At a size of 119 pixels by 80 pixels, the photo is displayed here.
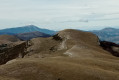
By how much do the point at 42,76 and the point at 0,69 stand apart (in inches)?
434

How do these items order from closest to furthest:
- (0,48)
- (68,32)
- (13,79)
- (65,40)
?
(13,79), (65,40), (68,32), (0,48)

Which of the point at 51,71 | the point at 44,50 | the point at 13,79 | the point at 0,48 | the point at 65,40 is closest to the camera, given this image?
the point at 13,79

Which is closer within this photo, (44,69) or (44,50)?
(44,69)

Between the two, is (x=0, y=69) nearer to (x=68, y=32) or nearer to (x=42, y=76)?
(x=42, y=76)

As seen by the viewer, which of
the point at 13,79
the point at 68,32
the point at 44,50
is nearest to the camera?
the point at 13,79

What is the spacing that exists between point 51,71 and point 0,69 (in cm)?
1284

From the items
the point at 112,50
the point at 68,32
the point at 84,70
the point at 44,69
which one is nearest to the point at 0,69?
the point at 44,69

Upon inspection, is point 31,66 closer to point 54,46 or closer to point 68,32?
point 54,46

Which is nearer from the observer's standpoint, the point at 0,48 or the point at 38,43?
the point at 38,43

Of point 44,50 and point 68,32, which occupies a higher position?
point 68,32

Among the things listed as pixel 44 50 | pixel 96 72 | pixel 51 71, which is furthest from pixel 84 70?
pixel 44 50

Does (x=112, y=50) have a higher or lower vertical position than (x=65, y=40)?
lower

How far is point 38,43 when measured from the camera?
121 m

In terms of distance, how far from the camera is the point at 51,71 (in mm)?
48312
